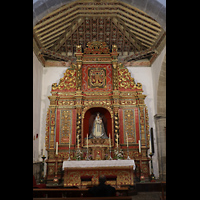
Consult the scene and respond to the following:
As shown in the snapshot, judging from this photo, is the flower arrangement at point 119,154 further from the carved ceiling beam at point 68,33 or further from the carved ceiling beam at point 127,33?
the carved ceiling beam at point 68,33

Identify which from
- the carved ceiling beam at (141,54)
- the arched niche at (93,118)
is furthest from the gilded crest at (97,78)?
the carved ceiling beam at (141,54)

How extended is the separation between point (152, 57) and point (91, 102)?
A: 413 cm

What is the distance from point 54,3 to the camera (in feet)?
19.6

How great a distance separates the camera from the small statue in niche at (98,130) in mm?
10068

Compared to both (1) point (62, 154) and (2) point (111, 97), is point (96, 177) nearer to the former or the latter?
(1) point (62, 154)

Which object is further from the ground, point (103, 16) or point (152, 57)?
point (103, 16)

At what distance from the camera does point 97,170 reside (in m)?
8.34

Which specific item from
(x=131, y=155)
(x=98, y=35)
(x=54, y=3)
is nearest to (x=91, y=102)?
(x=131, y=155)

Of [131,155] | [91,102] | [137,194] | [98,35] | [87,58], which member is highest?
[98,35]

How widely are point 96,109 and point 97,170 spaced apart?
345cm

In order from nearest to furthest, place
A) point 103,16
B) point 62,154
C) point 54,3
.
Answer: point 54,3, point 62,154, point 103,16

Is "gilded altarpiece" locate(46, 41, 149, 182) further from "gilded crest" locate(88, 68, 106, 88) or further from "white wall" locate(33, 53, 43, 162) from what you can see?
"white wall" locate(33, 53, 43, 162)

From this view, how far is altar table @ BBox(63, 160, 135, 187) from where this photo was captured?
26.8ft

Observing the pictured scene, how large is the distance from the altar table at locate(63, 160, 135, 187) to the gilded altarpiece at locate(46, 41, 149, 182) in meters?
1.04
